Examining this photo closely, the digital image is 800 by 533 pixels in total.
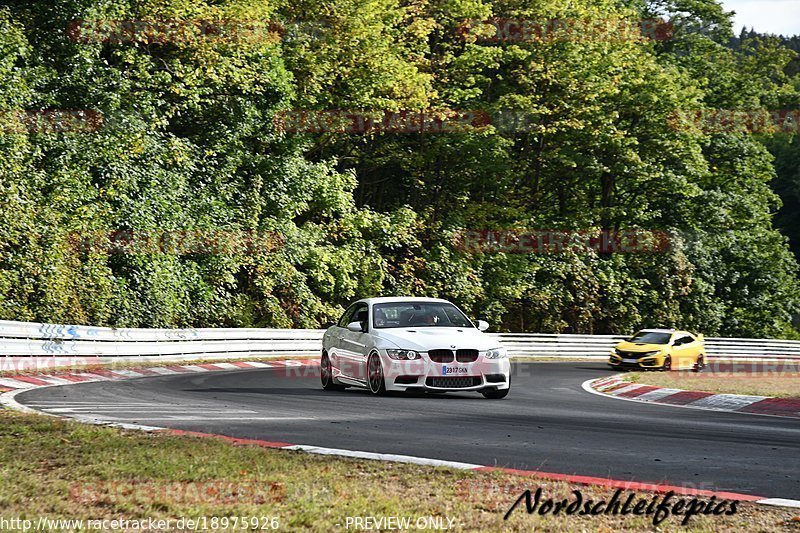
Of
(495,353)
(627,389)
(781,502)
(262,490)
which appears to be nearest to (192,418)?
(262,490)

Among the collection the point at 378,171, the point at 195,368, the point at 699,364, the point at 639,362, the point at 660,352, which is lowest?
the point at 699,364

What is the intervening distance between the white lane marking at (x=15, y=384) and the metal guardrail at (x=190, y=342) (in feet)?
7.46

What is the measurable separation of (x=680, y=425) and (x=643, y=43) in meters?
40.8

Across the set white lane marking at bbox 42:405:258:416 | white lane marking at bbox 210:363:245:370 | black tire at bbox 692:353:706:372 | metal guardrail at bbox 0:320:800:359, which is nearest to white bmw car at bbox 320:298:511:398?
metal guardrail at bbox 0:320:800:359

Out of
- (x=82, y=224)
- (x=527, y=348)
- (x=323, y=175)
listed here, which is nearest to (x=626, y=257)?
(x=527, y=348)

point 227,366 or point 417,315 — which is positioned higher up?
point 417,315

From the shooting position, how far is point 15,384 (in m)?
16.9

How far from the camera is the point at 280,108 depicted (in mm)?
36875

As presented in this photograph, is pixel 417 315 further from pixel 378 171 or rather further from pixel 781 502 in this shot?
pixel 378 171

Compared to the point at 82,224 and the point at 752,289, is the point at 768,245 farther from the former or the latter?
the point at 82,224

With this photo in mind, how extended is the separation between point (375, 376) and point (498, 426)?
4618 millimetres

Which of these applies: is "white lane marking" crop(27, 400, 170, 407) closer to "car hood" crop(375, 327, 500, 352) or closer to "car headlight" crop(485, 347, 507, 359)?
"car hood" crop(375, 327, 500, 352)

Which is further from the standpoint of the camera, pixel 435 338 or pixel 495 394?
pixel 495 394

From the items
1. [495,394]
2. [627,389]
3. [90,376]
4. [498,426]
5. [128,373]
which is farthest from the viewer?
[128,373]
